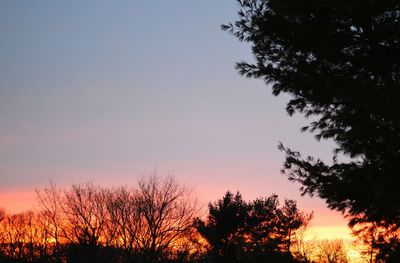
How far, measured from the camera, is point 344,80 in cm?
784

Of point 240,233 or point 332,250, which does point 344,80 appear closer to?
point 240,233

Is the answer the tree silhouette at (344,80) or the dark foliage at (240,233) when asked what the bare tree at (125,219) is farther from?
the tree silhouette at (344,80)

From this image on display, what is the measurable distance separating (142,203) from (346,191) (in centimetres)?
3547

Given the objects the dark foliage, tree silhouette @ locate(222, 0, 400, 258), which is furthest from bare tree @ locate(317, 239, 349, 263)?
tree silhouette @ locate(222, 0, 400, 258)

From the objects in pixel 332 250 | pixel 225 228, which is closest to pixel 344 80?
pixel 225 228

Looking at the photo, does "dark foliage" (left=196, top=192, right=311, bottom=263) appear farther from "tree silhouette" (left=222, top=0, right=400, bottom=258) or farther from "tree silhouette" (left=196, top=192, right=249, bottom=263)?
"tree silhouette" (left=222, top=0, right=400, bottom=258)

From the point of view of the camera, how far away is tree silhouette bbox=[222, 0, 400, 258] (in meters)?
7.10

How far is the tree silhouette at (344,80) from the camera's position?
7098 millimetres

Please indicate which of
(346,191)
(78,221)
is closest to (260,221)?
(78,221)

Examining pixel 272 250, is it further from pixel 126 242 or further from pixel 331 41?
pixel 331 41

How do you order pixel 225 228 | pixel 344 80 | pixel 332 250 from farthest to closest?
pixel 332 250 < pixel 225 228 < pixel 344 80

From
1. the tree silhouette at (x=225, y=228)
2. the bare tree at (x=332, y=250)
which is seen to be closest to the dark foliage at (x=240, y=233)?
the tree silhouette at (x=225, y=228)

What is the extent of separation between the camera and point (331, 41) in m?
8.71

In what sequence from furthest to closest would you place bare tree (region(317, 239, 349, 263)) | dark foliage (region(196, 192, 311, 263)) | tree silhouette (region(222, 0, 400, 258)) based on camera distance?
1. bare tree (region(317, 239, 349, 263))
2. dark foliage (region(196, 192, 311, 263))
3. tree silhouette (region(222, 0, 400, 258))
